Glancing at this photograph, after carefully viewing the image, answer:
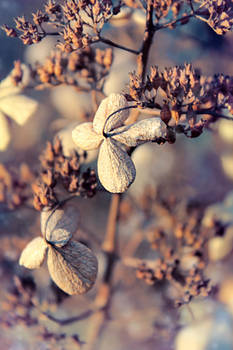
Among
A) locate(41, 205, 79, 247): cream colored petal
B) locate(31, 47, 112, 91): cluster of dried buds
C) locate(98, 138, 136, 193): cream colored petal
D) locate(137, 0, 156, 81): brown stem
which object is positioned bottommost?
locate(41, 205, 79, 247): cream colored petal

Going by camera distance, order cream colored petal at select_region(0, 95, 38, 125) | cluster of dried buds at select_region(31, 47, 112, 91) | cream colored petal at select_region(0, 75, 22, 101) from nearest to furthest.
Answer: cluster of dried buds at select_region(31, 47, 112, 91) → cream colored petal at select_region(0, 75, 22, 101) → cream colored petal at select_region(0, 95, 38, 125)

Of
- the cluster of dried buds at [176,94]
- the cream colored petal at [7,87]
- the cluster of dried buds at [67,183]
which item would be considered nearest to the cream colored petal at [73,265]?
the cluster of dried buds at [67,183]

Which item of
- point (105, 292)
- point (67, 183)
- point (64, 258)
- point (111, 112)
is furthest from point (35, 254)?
point (105, 292)

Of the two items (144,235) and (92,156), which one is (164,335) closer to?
(144,235)

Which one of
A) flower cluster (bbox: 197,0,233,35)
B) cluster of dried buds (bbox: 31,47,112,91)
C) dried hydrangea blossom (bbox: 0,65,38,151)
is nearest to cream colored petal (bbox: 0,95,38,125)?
dried hydrangea blossom (bbox: 0,65,38,151)

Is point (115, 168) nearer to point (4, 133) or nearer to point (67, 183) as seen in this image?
point (67, 183)

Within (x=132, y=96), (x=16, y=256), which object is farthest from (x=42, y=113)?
(x=132, y=96)

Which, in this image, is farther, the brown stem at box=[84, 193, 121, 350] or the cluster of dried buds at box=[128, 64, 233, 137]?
the brown stem at box=[84, 193, 121, 350]

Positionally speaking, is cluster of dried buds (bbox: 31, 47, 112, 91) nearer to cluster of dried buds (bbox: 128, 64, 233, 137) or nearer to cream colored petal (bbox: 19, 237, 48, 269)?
cluster of dried buds (bbox: 128, 64, 233, 137)

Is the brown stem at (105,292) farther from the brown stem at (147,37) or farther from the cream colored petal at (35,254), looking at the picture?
the brown stem at (147,37)
